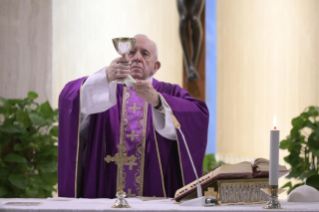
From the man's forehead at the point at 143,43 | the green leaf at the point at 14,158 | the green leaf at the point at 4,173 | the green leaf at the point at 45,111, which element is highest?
the man's forehead at the point at 143,43

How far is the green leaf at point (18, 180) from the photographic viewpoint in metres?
3.66

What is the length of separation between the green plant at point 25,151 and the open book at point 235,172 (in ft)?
7.39

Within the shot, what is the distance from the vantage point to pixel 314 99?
185 inches

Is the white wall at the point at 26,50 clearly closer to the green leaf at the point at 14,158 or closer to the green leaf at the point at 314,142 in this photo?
the green leaf at the point at 14,158

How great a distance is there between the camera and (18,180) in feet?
12.1

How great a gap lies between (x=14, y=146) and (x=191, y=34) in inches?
117

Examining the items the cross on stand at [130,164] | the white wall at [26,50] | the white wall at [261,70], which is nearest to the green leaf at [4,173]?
the white wall at [26,50]

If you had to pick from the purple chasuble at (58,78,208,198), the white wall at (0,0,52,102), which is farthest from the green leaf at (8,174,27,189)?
the purple chasuble at (58,78,208,198)

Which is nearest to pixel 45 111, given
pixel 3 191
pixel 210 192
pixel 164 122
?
pixel 3 191

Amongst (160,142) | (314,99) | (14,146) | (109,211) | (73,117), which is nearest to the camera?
(109,211)

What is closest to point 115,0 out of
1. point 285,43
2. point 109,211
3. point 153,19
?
point 153,19

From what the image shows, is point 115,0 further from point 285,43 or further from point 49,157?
point 49,157

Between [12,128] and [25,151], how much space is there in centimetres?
32

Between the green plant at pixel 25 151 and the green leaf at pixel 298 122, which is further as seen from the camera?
the green leaf at pixel 298 122
